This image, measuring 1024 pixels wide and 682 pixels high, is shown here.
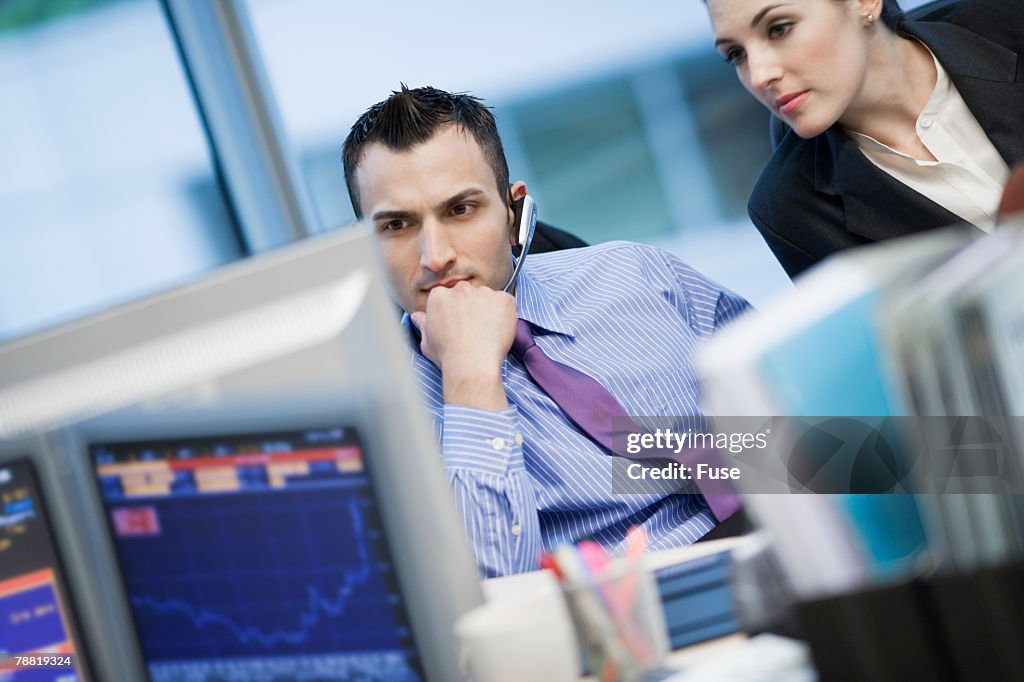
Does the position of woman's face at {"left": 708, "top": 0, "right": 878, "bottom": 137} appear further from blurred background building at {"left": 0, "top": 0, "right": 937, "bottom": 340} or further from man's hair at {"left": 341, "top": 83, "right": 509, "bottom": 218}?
blurred background building at {"left": 0, "top": 0, "right": 937, "bottom": 340}

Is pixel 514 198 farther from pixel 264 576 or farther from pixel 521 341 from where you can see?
pixel 264 576

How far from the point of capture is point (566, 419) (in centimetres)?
151

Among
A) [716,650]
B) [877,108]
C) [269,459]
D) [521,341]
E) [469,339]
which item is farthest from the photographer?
[877,108]

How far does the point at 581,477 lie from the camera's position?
1.44 metres

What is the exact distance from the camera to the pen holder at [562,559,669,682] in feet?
2.73

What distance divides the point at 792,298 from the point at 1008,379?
136 mm

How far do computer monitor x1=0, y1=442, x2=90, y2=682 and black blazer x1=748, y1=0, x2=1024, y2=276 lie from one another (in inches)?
60.1

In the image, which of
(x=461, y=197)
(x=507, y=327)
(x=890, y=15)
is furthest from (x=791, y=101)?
(x=507, y=327)

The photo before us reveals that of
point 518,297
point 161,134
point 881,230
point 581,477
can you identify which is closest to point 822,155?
point 881,230

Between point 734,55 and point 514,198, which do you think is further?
point 734,55

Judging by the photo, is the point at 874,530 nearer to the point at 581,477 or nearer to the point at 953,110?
the point at 581,477

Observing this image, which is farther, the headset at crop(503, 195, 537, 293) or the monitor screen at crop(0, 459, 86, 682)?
the headset at crop(503, 195, 537, 293)

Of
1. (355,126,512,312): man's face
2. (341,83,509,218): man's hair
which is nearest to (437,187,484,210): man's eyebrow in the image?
(355,126,512,312): man's face

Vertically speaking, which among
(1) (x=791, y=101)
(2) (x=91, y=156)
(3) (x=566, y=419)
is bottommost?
(3) (x=566, y=419)
